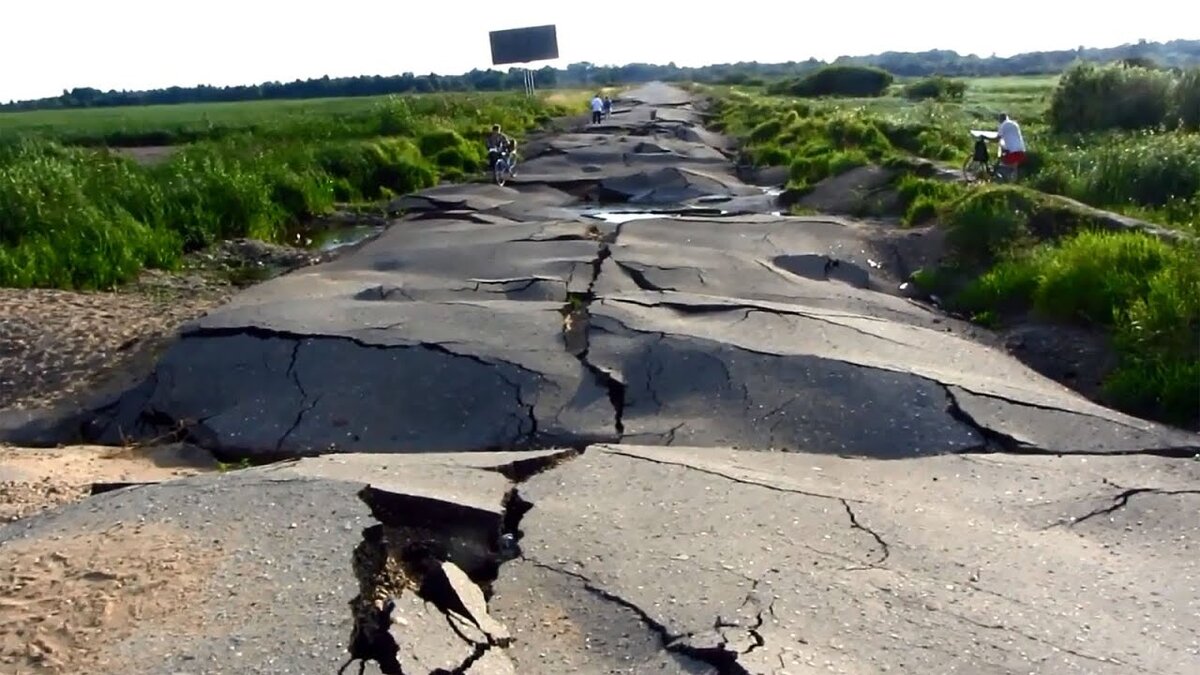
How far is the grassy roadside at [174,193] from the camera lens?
1105 cm

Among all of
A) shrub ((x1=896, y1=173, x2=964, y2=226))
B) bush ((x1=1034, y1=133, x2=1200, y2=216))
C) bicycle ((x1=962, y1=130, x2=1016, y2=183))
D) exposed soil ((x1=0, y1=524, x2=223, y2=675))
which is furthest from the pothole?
bicycle ((x1=962, y1=130, x2=1016, y2=183))

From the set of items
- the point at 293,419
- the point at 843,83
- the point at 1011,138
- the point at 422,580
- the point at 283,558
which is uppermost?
the point at 1011,138

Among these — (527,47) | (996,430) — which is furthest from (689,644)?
(527,47)

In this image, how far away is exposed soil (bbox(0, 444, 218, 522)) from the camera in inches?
208

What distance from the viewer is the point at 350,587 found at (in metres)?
3.95

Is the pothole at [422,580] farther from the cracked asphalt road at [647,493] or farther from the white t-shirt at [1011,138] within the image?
the white t-shirt at [1011,138]

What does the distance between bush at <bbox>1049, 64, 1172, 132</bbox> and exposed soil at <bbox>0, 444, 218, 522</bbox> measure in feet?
95.3

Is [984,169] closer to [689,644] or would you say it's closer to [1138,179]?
[1138,179]

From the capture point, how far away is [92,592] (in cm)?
389

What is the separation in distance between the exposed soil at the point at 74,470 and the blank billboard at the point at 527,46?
2567 inches

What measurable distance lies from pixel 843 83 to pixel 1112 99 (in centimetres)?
4503

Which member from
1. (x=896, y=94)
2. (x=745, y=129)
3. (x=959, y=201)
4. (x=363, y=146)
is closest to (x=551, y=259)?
(x=959, y=201)

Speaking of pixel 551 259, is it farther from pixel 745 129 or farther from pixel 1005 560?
pixel 745 129

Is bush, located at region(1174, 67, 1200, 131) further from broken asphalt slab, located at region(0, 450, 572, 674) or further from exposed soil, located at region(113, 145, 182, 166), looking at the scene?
broken asphalt slab, located at region(0, 450, 572, 674)
